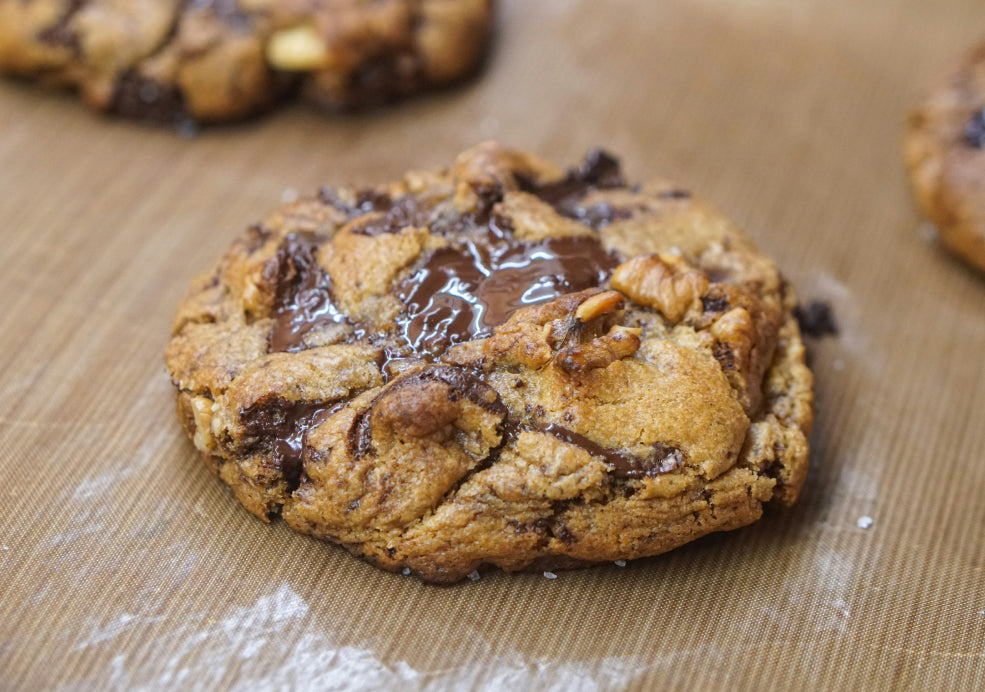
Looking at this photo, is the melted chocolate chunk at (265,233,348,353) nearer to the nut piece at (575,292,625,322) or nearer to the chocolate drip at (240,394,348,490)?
the chocolate drip at (240,394,348,490)

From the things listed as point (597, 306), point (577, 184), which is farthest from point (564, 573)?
point (577, 184)

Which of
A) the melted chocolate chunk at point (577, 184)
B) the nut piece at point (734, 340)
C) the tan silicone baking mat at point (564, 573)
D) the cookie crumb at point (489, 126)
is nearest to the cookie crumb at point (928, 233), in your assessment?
the tan silicone baking mat at point (564, 573)

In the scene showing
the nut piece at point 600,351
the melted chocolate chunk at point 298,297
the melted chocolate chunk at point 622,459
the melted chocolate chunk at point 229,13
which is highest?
the melted chocolate chunk at point 229,13

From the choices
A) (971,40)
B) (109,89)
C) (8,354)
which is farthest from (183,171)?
(971,40)

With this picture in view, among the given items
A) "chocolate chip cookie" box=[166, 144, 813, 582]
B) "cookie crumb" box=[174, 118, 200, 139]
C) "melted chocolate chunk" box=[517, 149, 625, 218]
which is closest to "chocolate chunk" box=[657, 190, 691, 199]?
"melted chocolate chunk" box=[517, 149, 625, 218]

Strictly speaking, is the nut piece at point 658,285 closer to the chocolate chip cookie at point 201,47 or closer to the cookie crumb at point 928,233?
the cookie crumb at point 928,233

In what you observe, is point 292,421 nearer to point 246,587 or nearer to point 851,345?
point 246,587

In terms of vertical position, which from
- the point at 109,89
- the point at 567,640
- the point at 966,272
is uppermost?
the point at 109,89
